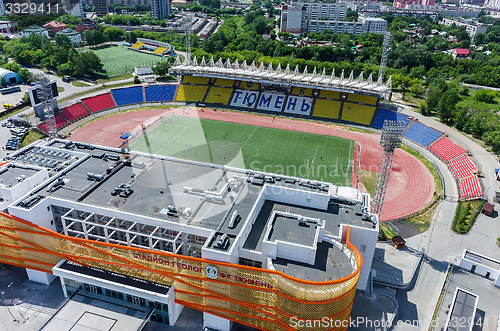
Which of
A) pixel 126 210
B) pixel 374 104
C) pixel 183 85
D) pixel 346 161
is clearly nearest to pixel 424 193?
pixel 346 161

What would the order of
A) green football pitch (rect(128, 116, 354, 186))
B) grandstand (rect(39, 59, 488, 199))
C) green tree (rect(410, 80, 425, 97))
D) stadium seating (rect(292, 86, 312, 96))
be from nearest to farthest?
green football pitch (rect(128, 116, 354, 186))
grandstand (rect(39, 59, 488, 199))
stadium seating (rect(292, 86, 312, 96))
green tree (rect(410, 80, 425, 97))

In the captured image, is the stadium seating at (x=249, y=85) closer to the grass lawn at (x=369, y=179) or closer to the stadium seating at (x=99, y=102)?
the stadium seating at (x=99, y=102)

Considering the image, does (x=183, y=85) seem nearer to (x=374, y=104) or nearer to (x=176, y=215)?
(x=374, y=104)

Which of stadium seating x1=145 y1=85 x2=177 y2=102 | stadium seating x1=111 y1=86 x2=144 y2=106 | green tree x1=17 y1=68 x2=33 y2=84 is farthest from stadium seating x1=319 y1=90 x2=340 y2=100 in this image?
green tree x1=17 y1=68 x2=33 y2=84

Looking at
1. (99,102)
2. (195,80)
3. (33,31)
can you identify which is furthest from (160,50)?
(99,102)

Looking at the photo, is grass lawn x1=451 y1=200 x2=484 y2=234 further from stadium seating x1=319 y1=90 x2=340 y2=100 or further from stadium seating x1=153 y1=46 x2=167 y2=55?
stadium seating x1=153 y1=46 x2=167 y2=55

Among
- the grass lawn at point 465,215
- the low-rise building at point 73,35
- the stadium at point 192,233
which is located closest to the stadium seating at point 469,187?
the stadium at point 192,233

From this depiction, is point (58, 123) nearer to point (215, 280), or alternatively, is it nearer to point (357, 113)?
point (215, 280)
